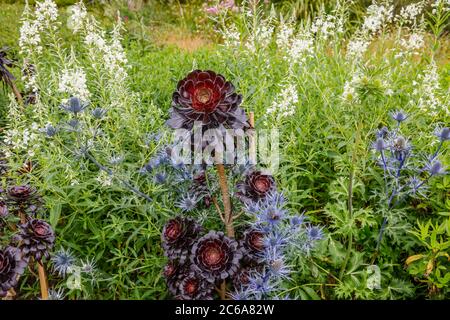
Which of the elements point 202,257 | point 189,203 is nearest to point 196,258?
point 202,257

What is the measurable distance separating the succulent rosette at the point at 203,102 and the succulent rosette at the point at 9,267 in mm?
804

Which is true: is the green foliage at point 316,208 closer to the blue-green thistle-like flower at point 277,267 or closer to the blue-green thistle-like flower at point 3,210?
the blue-green thistle-like flower at point 277,267

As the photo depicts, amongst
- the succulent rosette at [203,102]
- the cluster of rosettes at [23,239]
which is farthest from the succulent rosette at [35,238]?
the succulent rosette at [203,102]

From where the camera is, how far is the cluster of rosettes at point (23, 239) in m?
1.83

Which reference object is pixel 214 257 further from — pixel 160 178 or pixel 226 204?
pixel 160 178

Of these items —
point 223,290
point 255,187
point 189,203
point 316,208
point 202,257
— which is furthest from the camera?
point 316,208

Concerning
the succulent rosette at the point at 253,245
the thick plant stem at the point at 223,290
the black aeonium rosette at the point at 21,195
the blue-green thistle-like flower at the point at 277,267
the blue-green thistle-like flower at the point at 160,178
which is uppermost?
the blue-green thistle-like flower at the point at 160,178

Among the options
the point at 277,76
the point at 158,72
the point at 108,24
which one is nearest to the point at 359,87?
the point at 277,76

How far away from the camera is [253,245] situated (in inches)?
78.5

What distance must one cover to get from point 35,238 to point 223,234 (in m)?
0.78

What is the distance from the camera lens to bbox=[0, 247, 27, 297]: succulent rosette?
180cm

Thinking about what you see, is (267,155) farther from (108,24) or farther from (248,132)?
(108,24)

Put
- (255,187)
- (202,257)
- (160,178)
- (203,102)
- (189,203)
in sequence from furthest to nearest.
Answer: (160,178)
(189,203)
(255,187)
(202,257)
(203,102)

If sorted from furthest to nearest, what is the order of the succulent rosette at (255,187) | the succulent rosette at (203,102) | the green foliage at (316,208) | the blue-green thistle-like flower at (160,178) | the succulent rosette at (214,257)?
1. the blue-green thistle-like flower at (160,178)
2. the green foliage at (316,208)
3. the succulent rosette at (255,187)
4. the succulent rosette at (214,257)
5. the succulent rosette at (203,102)
